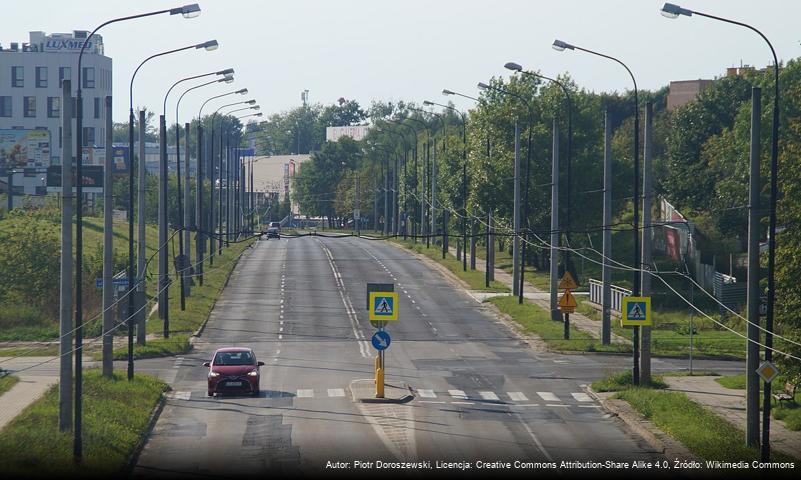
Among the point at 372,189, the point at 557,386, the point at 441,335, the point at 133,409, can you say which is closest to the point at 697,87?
the point at 372,189

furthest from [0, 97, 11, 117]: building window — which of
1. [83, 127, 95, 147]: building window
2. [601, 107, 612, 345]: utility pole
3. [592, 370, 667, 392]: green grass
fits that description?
[592, 370, 667, 392]: green grass

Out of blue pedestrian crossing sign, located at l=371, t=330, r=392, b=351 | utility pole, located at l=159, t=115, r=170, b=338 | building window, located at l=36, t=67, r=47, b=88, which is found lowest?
blue pedestrian crossing sign, located at l=371, t=330, r=392, b=351

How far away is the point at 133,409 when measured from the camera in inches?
1200

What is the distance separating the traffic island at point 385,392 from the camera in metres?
34.0

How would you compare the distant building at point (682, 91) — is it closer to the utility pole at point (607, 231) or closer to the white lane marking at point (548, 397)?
the utility pole at point (607, 231)

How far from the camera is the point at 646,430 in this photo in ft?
95.7

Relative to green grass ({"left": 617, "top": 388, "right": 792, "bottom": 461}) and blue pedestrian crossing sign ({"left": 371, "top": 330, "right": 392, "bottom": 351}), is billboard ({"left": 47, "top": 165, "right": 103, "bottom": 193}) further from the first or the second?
green grass ({"left": 617, "top": 388, "right": 792, "bottom": 461})

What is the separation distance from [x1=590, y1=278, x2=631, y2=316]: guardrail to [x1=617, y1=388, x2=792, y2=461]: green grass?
25.5 metres

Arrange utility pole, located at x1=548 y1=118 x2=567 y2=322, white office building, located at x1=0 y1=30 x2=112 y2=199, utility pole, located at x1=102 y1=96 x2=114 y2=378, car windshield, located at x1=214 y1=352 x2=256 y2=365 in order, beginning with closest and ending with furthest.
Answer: utility pole, located at x1=102 y1=96 x2=114 y2=378 → car windshield, located at x1=214 y1=352 x2=256 y2=365 → utility pole, located at x1=548 y1=118 x2=567 y2=322 → white office building, located at x1=0 y1=30 x2=112 y2=199

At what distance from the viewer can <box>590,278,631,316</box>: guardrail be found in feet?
199

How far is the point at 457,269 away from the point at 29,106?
224 ft

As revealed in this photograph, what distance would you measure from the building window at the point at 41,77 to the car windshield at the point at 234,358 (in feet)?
331

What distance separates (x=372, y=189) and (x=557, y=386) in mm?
122943

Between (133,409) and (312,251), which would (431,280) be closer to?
(312,251)
